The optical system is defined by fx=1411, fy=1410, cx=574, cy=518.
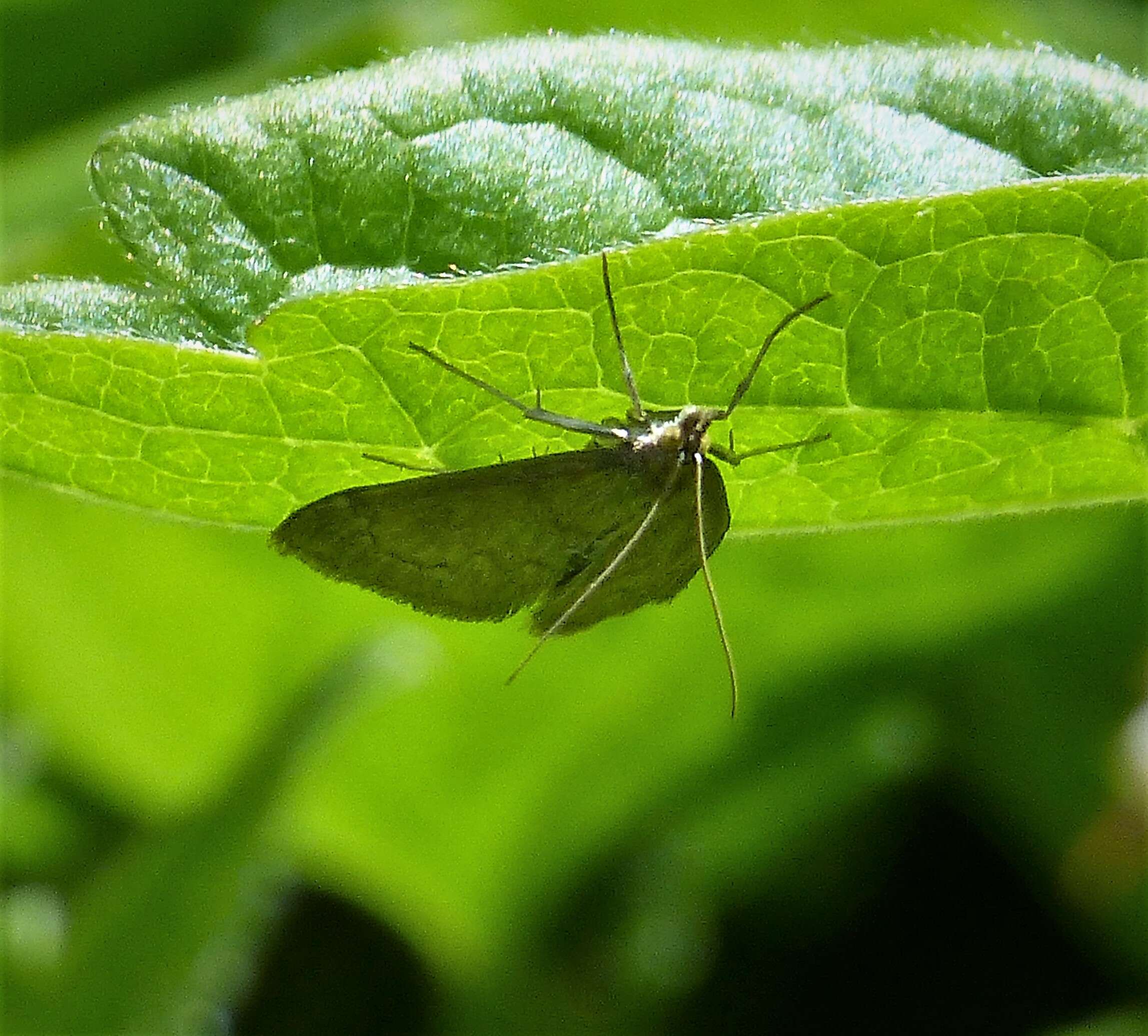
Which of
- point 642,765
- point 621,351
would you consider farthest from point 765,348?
point 642,765

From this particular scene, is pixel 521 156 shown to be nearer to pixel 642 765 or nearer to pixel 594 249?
pixel 594 249

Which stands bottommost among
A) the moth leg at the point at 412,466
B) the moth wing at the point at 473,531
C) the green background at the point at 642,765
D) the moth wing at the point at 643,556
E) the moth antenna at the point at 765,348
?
the green background at the point at 642,765

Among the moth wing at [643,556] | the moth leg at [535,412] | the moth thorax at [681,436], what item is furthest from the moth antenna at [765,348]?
the moth wing at [643,556]

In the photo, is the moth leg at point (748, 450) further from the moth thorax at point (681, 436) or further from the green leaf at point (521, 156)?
the green leaf at point (521, 156)

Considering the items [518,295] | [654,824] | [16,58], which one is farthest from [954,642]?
[16,58]

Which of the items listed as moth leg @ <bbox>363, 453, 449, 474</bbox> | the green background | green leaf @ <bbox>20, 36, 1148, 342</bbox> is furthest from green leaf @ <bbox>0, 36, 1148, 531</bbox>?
the green background

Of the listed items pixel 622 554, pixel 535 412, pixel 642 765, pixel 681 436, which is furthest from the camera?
pixel 642 765

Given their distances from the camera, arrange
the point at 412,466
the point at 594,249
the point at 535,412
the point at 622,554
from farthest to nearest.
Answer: the point at 622,554, the point at 412,466, the point at 535,412, the point at 594,249
